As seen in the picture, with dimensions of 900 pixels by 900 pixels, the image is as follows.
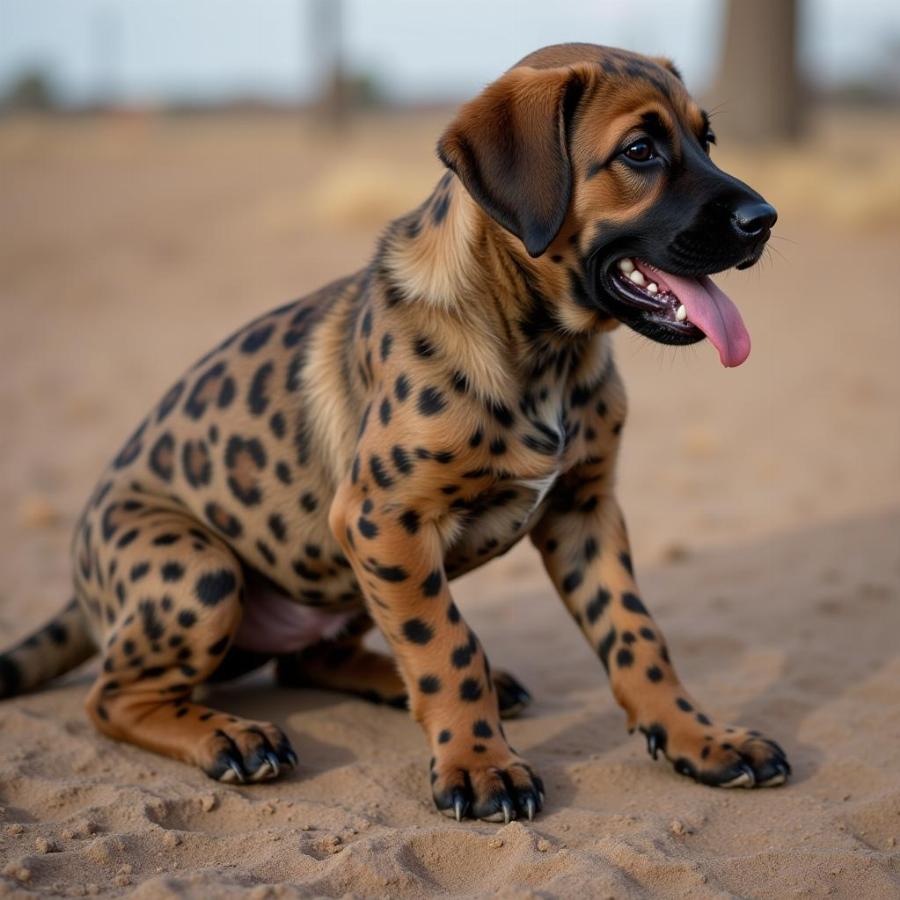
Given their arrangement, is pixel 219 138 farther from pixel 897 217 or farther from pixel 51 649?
pixel 51 649

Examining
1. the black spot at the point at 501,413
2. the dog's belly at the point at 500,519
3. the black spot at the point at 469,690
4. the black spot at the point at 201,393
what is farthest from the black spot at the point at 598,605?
the black spot at the point at 201,393

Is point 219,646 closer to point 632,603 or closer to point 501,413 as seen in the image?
point 501,413

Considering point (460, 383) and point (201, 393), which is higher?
point (460, 383)

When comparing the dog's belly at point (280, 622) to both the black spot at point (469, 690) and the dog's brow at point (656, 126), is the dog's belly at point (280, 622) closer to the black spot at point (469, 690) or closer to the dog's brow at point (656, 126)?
the black spot at point (469, 690)

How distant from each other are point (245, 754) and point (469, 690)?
77 centimetres

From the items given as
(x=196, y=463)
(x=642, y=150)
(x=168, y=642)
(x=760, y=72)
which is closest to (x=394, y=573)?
(x=168, y=642)

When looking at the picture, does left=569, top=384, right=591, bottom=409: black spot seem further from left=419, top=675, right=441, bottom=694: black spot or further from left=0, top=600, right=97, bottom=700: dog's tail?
left=0, top=600, right=97, bottom=700: dog's tail

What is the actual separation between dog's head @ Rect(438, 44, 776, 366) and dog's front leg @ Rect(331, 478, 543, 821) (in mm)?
866

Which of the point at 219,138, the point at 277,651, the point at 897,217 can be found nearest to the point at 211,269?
the point at 897,217

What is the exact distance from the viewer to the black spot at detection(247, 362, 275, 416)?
4.61 m

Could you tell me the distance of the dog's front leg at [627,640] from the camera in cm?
405

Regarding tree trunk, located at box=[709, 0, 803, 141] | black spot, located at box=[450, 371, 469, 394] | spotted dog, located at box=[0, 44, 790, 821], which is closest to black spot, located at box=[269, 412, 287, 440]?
spotted dog, located at box=[0, 44, 790, 821]

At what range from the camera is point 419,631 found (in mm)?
4012

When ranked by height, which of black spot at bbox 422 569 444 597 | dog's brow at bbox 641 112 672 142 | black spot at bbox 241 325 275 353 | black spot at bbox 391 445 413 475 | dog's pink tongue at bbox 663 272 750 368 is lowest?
black spot at bbox 422 569 444 597
